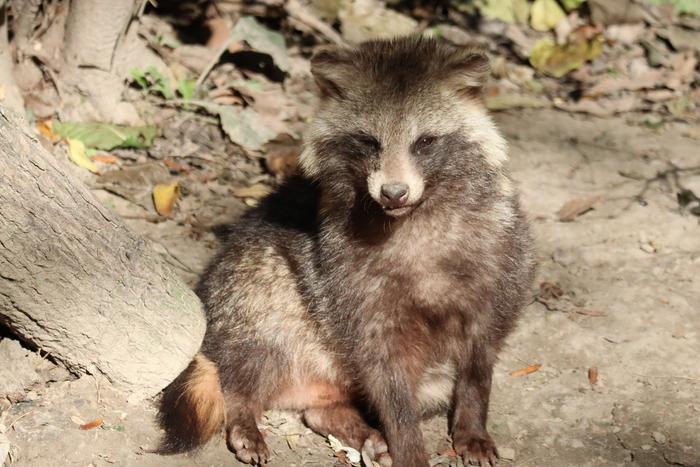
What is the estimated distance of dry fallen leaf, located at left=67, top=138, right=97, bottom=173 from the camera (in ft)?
19.2

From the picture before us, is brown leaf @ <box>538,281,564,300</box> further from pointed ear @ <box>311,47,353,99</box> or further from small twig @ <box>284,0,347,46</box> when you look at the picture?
small twig @ <box>284,0,347,46</box>

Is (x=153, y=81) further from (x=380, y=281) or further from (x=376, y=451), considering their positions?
(x=376, y=451)

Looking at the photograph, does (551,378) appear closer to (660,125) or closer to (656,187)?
(656,187)

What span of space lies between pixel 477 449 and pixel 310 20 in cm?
454

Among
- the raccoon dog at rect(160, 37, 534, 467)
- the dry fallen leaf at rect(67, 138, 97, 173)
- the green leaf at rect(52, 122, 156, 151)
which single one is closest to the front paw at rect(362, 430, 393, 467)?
the raccoon dog at rect(160, 37, 534, 467)

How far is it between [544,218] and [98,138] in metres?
3.24

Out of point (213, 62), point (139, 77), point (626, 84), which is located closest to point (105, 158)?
point (139, 77)

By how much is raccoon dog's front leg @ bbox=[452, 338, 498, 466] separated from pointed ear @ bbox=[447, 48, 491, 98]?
127 centimetres

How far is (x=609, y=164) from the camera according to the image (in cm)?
670

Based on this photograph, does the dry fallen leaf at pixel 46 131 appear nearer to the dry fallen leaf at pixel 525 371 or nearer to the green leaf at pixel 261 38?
the green leaf at pixel 261 38

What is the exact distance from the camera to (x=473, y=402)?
4.40 meters

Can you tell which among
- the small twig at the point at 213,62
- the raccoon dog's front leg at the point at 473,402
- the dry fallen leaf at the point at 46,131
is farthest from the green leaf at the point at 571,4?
the raccoon dog's front leg at the point at 473,402

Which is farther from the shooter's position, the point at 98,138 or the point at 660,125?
the point at 660,125

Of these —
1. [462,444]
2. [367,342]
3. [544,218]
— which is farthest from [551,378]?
[544,218]
